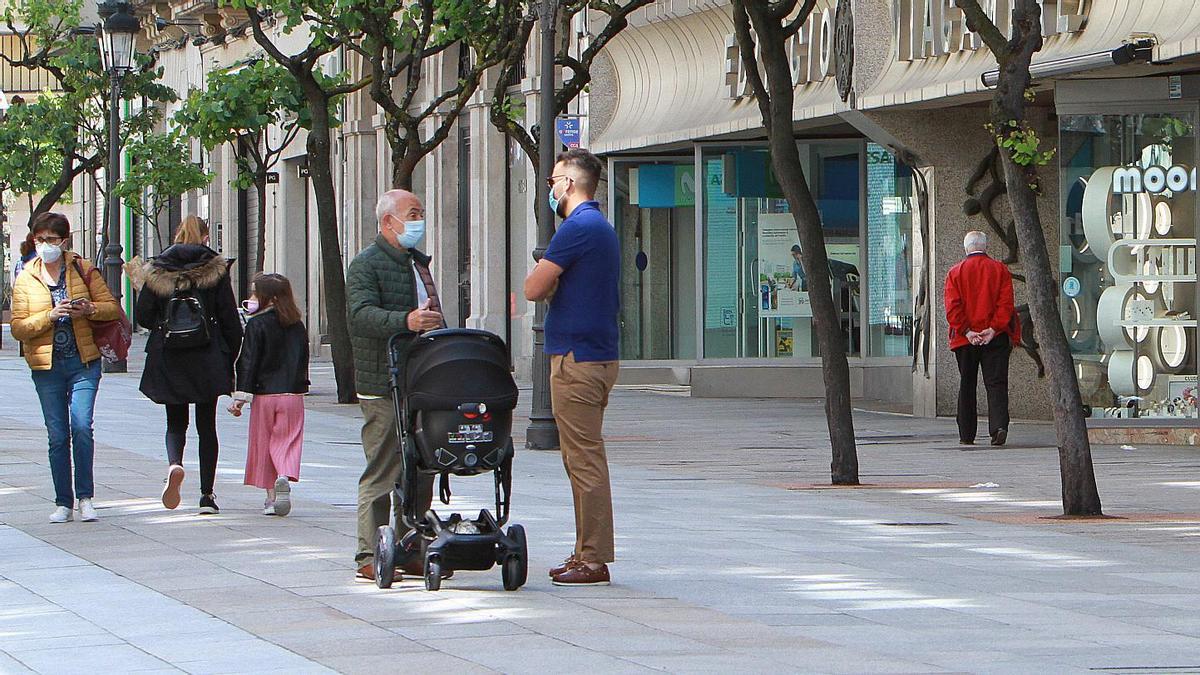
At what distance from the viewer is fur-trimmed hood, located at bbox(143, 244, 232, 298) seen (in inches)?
518

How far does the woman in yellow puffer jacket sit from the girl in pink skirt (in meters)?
1.00

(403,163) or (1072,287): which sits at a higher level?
(403,163)

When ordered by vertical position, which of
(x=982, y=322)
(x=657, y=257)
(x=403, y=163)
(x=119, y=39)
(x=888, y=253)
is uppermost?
(x=119, y=39)

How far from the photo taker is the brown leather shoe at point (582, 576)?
9.62 metres

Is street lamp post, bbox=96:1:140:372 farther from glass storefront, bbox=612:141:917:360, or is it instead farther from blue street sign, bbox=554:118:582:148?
blue street sign, bbox=554:118:582:148

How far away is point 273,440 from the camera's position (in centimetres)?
1339

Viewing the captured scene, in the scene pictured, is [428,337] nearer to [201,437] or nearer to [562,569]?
[562,569]

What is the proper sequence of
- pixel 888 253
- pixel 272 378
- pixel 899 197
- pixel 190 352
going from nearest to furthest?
1. pixel 190 352
2. pixel 272 378
3. pixel 899 197
4. pixel 888 253

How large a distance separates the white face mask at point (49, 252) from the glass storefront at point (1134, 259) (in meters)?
10.1

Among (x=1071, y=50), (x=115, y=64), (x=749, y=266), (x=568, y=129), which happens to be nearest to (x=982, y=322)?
(x=1071, y=50)

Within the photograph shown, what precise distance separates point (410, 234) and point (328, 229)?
16437 millimetres

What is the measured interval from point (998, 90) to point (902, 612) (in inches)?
200

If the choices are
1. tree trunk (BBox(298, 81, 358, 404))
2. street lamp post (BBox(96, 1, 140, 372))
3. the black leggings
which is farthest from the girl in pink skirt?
street lamp post (BBox(96, 1, 140, 372))

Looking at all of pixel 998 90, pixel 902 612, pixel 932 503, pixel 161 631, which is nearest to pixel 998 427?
pixel 932 503
